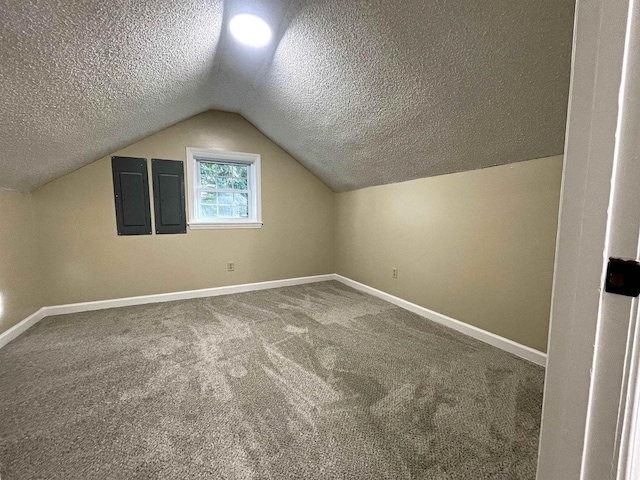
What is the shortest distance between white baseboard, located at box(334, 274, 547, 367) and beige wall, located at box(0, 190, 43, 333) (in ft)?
11.2

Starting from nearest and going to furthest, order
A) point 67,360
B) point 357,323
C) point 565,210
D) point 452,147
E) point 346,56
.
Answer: point 565,210 → point 346,56 → point 67,360 → point 452,147 → point 357,323

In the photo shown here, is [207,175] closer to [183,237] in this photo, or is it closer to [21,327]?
[183,237]

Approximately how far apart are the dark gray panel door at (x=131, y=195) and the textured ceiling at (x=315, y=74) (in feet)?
0.87

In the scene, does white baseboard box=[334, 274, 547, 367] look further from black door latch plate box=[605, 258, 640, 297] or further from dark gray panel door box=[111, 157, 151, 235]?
dark gray panel door box=[111, 157, 151, 235]

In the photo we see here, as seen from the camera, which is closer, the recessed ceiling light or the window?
the recessed ceiling light

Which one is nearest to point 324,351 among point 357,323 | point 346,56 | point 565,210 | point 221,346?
point 357,323

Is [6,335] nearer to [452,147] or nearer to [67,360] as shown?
[67,360]

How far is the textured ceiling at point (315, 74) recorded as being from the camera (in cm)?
119

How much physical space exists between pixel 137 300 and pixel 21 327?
2.88 feet

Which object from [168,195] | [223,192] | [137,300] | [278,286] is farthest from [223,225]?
[137,300]

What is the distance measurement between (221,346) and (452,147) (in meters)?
2.34

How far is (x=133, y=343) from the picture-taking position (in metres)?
2.12

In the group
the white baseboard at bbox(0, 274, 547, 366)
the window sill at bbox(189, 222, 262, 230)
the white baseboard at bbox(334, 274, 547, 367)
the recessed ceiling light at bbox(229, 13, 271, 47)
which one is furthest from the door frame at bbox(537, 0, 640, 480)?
Result: the window sill at bbox(189, 222, 262, 230)

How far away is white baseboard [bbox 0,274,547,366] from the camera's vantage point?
1983 millimetres
